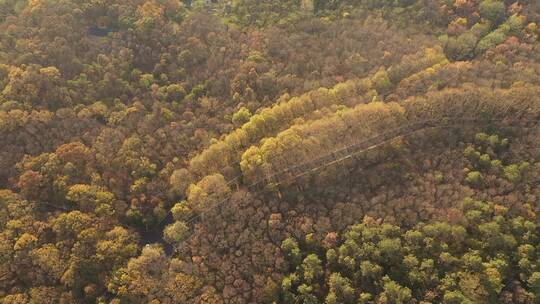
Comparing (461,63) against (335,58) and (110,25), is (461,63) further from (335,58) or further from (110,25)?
(110,25)

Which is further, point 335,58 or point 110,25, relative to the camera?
point 110,25

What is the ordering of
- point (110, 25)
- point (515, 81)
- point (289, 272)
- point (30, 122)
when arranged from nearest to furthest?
point (289, 272) < point (30, 122) < point (515, 81) < point (110, 25)

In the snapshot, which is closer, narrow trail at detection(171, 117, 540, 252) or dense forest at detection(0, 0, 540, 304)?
dense forest at detection(0, 0, 540, 304)

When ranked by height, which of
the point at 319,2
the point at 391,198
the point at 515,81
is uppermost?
the point at 319,2

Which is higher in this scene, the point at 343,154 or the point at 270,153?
the point at 270,153

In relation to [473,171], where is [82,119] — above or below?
above

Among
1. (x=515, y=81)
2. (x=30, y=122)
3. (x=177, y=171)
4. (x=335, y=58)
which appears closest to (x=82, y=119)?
(x=30, y=122)

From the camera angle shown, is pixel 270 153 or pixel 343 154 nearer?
pixel 270 153

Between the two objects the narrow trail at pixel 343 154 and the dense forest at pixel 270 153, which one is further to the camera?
the narrow trail at pixel 343 154
